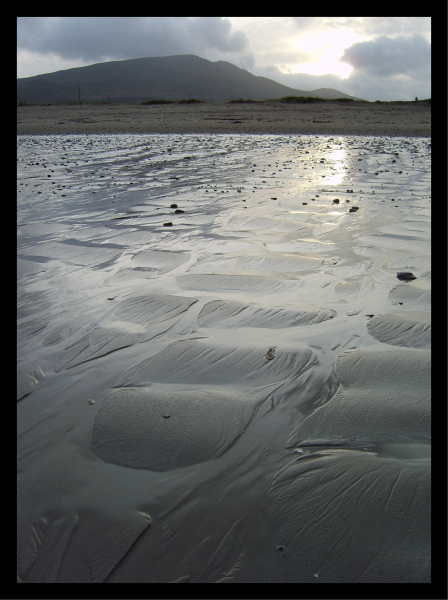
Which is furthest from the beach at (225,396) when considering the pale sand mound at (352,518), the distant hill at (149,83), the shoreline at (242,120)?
the distant hill at (149,83)

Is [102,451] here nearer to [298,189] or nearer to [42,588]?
[42,588]

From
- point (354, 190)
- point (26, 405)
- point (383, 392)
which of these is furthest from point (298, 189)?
point (26, 405)

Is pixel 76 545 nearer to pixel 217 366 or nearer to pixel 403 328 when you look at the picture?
pixel 217 366

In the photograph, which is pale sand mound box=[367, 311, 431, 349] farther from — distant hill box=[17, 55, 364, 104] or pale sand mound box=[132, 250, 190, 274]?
distant hill box=[17, 55, 364, 104]

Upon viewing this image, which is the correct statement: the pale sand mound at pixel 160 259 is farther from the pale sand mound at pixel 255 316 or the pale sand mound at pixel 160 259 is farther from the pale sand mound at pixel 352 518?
the pale sand mound at pixel 352 518

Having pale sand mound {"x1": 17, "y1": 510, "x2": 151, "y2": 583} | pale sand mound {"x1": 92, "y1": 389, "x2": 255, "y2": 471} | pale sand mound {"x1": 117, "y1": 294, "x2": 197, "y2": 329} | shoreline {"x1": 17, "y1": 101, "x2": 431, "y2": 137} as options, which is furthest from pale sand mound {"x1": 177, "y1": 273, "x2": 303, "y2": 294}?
shoreline {"x1": 17, "y1": 101, "x2": 431, "y2": 137}

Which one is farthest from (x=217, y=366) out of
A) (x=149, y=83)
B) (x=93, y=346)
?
(x=149, y=83)
